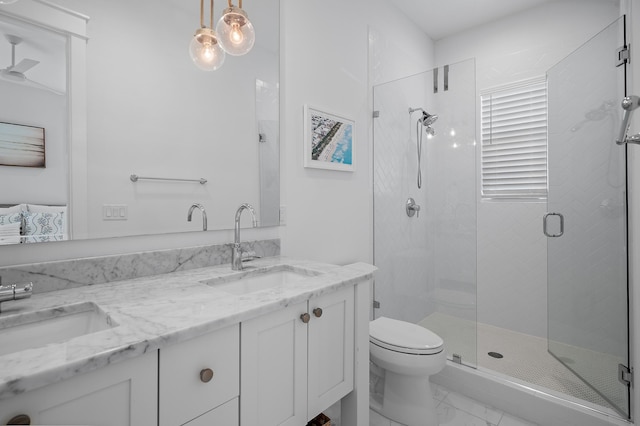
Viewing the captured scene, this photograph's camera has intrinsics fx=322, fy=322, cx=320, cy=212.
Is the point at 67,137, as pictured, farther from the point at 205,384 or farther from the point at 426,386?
the point at 426,386

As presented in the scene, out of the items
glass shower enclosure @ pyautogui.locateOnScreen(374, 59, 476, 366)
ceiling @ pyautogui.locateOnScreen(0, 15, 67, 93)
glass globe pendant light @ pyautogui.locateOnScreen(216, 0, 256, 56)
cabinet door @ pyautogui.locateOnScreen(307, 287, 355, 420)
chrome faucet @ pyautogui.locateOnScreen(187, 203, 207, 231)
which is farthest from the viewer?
glass shower enclosure @ pyautogui.locateOnScreen(374, 59, 476, 366)

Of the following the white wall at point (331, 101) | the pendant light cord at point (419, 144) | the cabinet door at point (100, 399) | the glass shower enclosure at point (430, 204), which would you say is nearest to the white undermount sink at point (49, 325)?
the cabinet door at point (100, 399)

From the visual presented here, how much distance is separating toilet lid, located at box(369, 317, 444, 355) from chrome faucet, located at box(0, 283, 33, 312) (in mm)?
1533

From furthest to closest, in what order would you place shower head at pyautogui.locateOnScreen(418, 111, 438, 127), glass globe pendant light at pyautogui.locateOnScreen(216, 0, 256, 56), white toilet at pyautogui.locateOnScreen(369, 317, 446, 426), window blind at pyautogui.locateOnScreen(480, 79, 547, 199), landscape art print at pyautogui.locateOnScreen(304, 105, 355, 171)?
window blind at pyautogui.locateOnScreen(480, 79, 547, 199) < shower head at pyautogui.locateOnScreen(418, 111, 438, 127) < landscape art print at pyautogui.locateOnScreen(304, 105, 355, 171) < white toilet at pyautogui.locateOnScreen(369, 317, 446, 426) < glass globe pendant light at pyautogui.locateOnScreen(216, 0, 256, 56)

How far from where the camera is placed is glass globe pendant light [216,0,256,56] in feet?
4.35

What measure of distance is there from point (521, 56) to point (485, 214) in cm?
138

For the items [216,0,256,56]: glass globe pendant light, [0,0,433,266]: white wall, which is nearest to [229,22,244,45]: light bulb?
[216,0,256,56]: glass globe pendant light

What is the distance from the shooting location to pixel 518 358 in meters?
2.31

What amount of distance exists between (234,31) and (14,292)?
3.91ft

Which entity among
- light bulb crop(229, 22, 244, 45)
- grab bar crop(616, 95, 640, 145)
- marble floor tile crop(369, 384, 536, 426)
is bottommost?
marble floor tile crop(369, 384, 536, 426)

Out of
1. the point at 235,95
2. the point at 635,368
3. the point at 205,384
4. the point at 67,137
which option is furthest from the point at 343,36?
the point at 635,368

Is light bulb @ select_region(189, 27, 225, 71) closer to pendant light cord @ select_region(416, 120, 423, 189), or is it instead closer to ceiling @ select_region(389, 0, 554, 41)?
pendant light cord @ select_region(416, 120, 423, 189)

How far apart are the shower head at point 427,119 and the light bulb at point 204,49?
1.62m

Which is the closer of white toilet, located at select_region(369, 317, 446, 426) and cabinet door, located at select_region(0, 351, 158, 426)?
cabinet door, located at select_region(0, 351, 158, 426)
